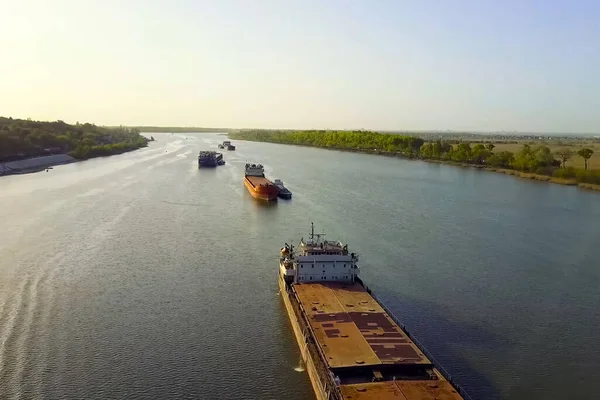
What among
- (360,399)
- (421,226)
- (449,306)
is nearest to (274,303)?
(449,306)

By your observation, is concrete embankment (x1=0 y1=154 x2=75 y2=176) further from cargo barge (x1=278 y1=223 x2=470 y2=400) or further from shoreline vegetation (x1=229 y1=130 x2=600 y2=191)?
shoreline vegetation (x1=229 y1=130 x2=600 y2=191)

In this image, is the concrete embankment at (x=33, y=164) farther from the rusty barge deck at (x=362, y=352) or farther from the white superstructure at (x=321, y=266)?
the rusty barge deck at (x=362, y=352)

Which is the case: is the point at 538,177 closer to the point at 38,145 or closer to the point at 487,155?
the point at 487,155

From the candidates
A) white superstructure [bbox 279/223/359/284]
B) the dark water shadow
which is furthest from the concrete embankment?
the dark water shadow

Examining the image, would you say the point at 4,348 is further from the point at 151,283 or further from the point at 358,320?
the point at 358,320

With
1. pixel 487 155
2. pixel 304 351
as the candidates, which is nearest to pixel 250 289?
pixel 304 351

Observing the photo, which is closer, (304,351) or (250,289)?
(304,351)
